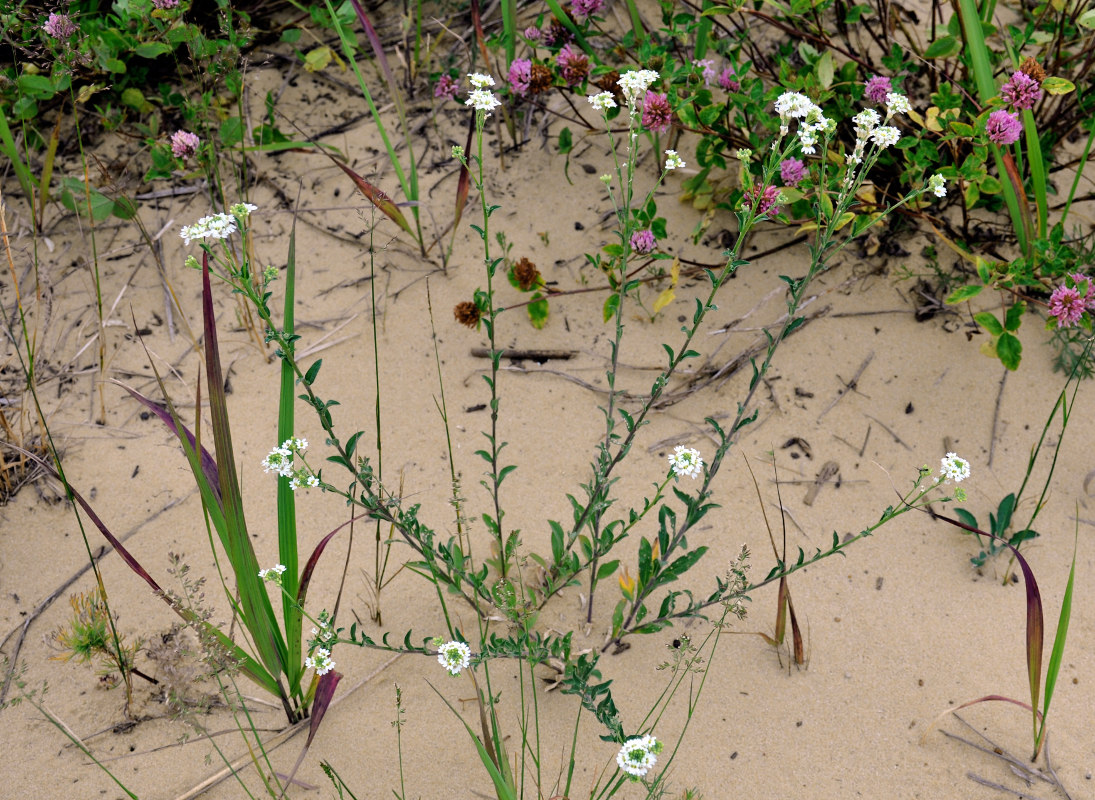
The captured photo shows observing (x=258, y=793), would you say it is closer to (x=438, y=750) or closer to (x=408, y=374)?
(x=438, y=750)

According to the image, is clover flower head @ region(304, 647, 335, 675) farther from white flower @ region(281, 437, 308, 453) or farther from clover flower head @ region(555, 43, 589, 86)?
clover flower head @ region(555, 43, 589, 86)

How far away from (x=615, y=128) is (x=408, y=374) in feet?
3.72

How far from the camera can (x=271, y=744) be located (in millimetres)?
1799

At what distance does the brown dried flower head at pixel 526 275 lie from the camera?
2455 mm

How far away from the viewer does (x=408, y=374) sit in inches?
99.2

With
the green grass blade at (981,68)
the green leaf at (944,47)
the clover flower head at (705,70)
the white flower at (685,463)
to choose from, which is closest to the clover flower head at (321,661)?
the white flower at (685,463)

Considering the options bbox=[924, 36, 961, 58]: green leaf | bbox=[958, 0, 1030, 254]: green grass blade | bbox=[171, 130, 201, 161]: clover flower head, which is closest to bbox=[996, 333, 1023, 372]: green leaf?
bbox=[958, 0, 1030, 254]: green grass blade

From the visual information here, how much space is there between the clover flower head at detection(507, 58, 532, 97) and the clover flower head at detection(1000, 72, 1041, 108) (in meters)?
1.31

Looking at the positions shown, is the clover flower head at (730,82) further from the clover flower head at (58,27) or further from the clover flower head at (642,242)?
the clover flower head at (58,27)

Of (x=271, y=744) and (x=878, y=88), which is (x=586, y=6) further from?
(x=271, y=744)

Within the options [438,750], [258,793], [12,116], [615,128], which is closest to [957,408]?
[615,128]

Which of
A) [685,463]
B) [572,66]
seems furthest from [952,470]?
[572,66]

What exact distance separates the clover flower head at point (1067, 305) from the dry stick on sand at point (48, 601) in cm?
224

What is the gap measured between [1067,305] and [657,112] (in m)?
1.15
